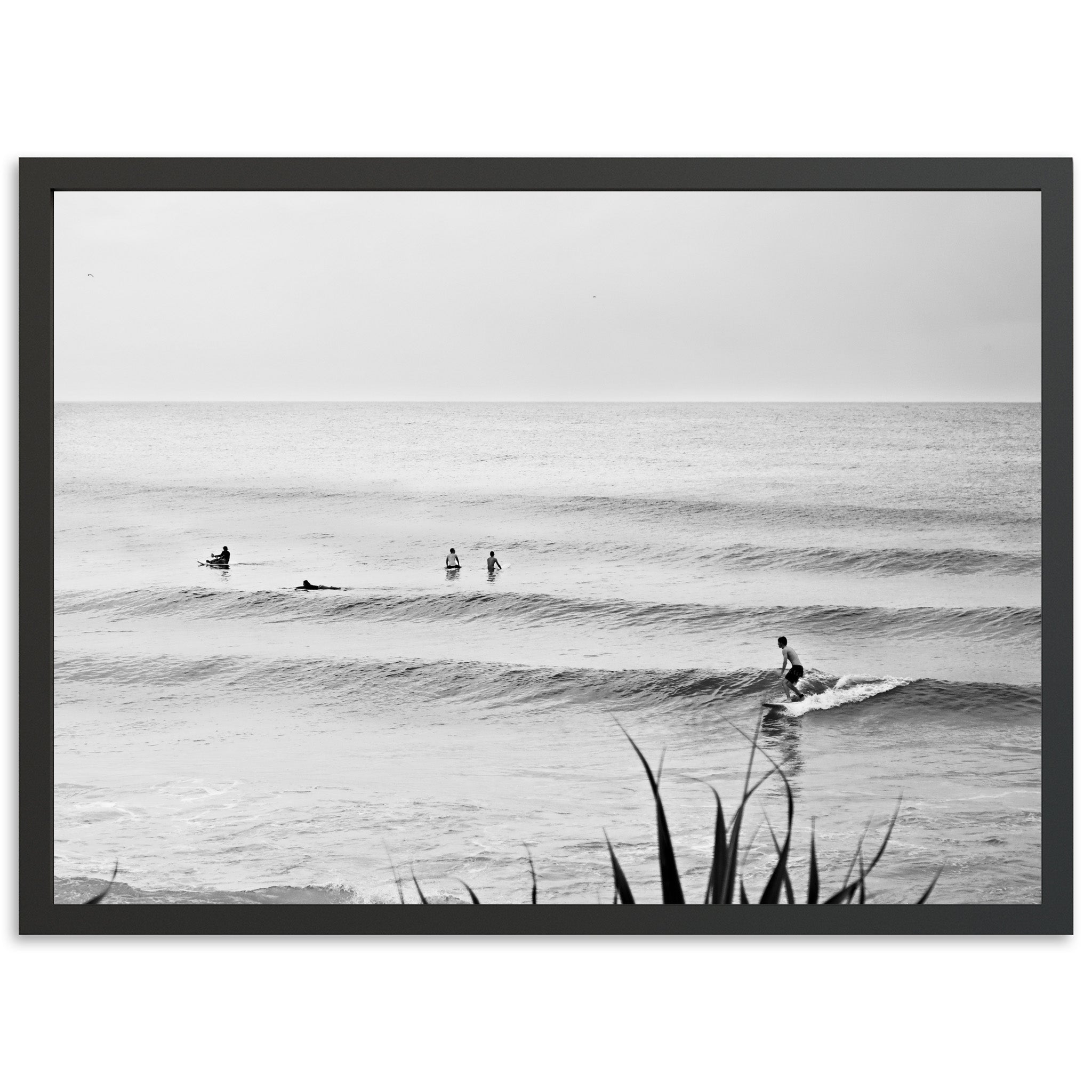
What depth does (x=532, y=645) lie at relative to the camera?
7.82 feet

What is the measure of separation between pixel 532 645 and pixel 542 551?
0.25 m

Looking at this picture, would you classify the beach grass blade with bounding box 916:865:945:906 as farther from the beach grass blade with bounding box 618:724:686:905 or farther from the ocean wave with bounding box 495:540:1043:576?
the ocean wave with bounding box 495:540:1043:576

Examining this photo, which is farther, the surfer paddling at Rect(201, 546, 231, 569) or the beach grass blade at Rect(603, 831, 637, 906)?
the surfer paddling at Rect(201, 546, 231, 569)

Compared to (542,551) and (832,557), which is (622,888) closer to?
(542,551)

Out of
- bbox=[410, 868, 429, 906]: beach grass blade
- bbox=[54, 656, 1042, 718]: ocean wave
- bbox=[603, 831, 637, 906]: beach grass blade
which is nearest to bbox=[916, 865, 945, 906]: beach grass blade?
bbox=[54, 656, 1042, 718]: ocean wave

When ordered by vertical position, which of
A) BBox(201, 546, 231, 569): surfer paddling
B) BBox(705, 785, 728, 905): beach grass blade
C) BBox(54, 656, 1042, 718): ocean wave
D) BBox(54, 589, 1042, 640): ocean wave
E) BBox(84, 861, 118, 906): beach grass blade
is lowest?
BBox(84, 861, 118, 906): beach grass blade

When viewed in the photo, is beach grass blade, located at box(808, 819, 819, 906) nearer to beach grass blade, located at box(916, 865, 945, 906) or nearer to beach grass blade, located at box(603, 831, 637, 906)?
beach grass blade, located at box(916, 865, 945, 906)

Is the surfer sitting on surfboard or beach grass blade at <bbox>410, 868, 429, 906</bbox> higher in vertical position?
the surfer sitting on surfboard

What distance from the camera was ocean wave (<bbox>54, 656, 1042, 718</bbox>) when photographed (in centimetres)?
235

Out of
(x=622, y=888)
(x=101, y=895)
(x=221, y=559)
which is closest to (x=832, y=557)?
(x=622, y=888)

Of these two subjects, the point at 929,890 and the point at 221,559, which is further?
the point at 221,559
